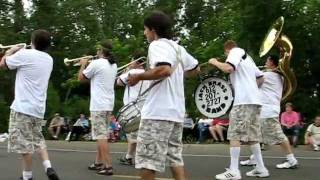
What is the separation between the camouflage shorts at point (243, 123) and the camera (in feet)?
26.8

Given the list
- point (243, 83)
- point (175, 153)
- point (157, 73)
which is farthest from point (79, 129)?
point (157, 73)

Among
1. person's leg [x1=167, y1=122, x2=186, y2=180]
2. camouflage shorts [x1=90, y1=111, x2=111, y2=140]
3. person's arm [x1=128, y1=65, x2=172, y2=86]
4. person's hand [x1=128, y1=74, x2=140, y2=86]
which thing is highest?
person's arm [x1=128, y1=65, x2=172, y2=86]

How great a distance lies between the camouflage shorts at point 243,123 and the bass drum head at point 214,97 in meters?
0.20

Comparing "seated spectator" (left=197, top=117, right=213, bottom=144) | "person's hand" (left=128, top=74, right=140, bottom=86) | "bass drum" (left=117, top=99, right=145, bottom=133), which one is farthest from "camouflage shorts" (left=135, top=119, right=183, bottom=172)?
"seated spectator" (left=197, top=117, right=213, bottom=144)

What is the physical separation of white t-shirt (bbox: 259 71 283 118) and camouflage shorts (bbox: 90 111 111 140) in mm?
2354

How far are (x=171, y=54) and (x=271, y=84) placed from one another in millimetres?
4023

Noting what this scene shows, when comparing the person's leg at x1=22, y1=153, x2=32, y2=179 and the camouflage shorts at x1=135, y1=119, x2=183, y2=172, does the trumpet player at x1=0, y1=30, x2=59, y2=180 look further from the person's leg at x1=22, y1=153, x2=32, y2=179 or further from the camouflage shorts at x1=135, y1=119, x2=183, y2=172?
the camouflage shorts at x1=135, y1=119, x2=183, y2=172

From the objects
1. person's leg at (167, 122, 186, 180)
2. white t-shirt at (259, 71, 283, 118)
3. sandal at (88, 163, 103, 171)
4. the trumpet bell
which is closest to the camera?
person's leg at (167, 122, 186, 180)

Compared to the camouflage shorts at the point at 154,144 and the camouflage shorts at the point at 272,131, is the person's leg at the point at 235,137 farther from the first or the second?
the camouflage shorts at the point at 154,144

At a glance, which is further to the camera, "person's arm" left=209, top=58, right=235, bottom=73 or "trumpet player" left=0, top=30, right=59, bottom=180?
"person's arm" left=209, top=58, right=235, bottom=73

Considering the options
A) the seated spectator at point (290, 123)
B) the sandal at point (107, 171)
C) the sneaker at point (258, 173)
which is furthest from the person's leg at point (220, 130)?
the sandal at point (107, 171)

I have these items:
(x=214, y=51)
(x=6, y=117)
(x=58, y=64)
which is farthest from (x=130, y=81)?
(x=58, y=64)

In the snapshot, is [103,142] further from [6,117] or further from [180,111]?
[6,117]

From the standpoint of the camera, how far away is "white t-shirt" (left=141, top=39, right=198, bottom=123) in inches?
217
